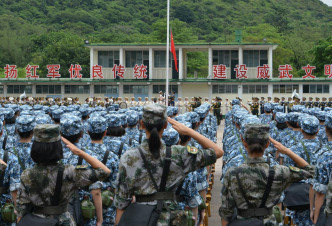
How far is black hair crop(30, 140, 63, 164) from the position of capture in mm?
3916

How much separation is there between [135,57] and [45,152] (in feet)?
132

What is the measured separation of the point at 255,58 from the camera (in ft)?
141

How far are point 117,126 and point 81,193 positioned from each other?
2209 millimetres

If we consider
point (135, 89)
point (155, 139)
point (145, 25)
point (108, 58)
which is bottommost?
point (155, 139)

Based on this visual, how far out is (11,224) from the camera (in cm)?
553

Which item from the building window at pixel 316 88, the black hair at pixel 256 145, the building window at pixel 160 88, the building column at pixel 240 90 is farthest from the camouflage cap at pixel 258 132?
the building window at pixel 316 88

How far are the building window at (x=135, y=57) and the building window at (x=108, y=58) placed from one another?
96 centimetres

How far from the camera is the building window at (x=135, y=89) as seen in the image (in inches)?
1684

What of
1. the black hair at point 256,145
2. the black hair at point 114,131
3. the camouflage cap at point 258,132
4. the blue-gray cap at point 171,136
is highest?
the camouflage cap at point 258,132

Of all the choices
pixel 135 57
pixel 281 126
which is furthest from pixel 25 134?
pixel 135 57

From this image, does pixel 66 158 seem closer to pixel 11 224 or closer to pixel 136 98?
pixel 11 224

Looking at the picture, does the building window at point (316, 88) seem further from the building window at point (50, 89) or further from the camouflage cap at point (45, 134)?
Result: the camouflage cap at point (45, 134)

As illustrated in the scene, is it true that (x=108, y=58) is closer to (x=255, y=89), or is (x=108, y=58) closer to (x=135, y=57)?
(x=135, y=57)

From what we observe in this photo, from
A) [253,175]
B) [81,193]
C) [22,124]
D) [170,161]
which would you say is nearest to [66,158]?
[81,193]
